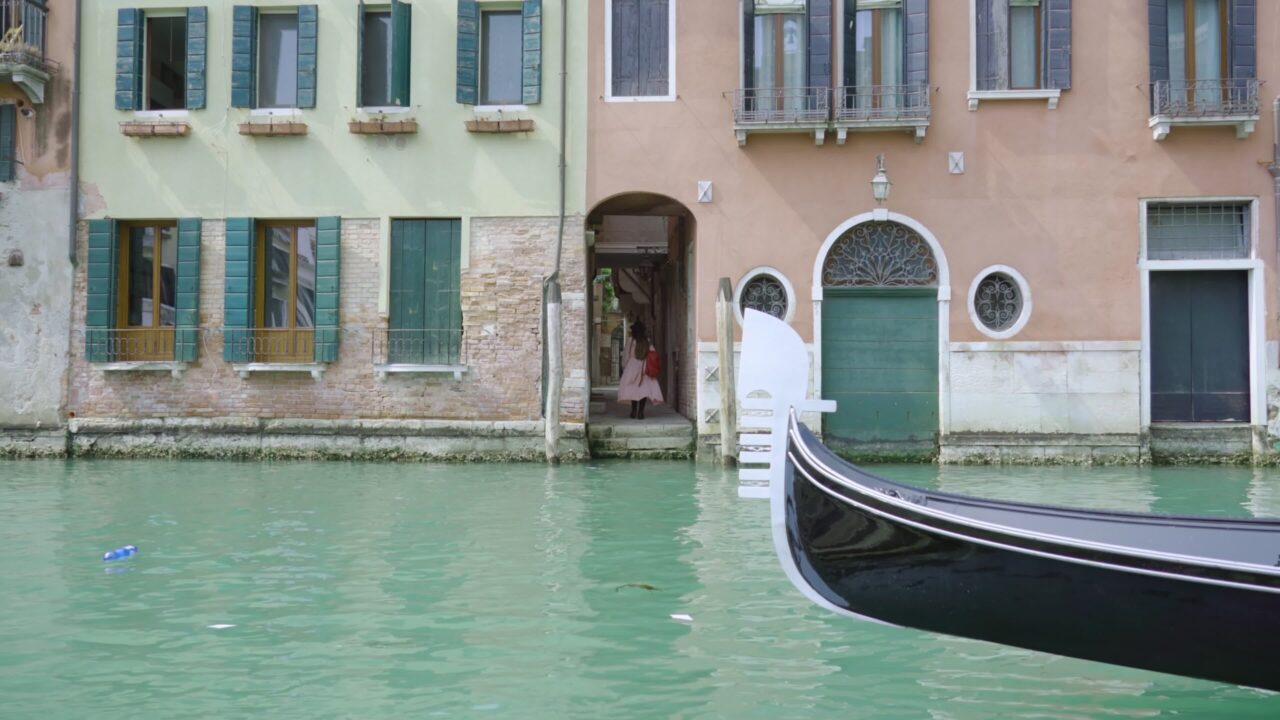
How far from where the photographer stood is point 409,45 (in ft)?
41.4

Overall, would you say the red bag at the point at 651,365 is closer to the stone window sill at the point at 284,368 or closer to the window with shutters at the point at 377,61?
the stone window sill at the point at 284,368

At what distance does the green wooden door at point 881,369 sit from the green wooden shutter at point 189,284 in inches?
268

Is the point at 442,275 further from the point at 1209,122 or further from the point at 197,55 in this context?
the point at 1209,122

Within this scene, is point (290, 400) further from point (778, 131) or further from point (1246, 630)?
point (1246, 630)

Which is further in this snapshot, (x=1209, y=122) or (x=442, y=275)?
(x=442, y=275)

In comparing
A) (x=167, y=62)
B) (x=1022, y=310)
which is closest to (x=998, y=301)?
(x=1022, y=310)

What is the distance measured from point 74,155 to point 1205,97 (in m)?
12.0

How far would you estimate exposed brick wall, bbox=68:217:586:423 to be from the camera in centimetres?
1259

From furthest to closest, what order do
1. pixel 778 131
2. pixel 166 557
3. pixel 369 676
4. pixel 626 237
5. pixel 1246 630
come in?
pixel 626 237
pixel 778 131
pixel 166 557
pixel 369 676
pixel 1246 630

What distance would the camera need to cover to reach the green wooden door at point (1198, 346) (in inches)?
487

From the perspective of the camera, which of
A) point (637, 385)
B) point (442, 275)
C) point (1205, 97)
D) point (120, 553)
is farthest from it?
point (637, 385)

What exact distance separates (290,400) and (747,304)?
5045 millimetres

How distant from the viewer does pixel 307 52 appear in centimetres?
1268

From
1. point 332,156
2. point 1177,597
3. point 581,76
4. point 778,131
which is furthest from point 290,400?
point 1177,597
